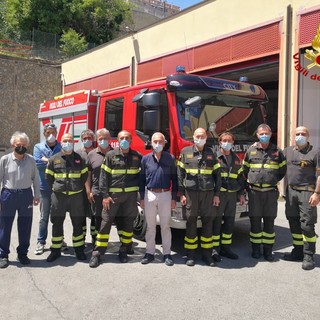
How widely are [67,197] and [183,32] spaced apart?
33.7ft

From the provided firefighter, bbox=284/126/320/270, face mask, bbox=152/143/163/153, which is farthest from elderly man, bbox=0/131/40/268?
firefighter, bbox=284/126/320/270

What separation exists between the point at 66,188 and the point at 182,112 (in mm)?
1905

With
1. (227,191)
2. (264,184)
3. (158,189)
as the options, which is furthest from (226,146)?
(158,189)

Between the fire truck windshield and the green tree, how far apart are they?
23944mm

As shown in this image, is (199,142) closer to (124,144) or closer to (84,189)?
(124,144)

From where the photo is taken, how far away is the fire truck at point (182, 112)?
17.4ft

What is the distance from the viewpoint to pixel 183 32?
13664 mm

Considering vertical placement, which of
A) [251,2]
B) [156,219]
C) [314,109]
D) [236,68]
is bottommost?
[156,219]

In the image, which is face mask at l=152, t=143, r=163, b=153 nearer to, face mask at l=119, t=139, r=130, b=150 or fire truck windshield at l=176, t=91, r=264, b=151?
face mask at l=119, t=139, r=130, b=150

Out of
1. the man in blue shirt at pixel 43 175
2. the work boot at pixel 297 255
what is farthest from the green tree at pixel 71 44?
the work boot at pixel 297 255

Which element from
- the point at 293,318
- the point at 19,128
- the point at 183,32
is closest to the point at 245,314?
the point at 293,318

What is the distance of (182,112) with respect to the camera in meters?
5.36

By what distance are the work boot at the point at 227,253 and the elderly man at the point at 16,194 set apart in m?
2.61

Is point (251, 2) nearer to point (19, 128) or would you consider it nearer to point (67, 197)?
point (67, 197)
